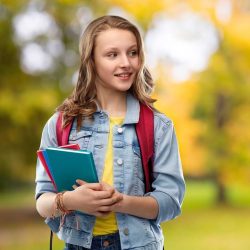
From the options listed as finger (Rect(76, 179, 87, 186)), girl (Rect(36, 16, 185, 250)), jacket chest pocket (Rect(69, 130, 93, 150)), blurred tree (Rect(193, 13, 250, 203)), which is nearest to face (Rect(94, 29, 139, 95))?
girl (Rect(36, 16, 185, 250))

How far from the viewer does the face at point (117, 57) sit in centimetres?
131

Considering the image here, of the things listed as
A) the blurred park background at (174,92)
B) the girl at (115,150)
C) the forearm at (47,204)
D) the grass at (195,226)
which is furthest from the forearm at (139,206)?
the grass at (195,226)

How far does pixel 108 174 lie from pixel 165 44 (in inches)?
250

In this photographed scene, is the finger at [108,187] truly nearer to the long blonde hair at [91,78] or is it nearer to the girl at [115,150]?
the girl at [115,150]

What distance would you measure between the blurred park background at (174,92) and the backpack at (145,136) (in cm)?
428

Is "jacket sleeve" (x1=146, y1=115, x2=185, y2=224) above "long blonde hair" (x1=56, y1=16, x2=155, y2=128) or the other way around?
the other way around

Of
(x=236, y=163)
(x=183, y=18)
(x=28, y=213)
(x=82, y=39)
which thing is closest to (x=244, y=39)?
(x=183, y=18)

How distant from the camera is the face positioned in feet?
4.31

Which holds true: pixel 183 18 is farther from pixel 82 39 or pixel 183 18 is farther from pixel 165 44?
pixel 82 39

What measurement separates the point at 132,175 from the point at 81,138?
14cm

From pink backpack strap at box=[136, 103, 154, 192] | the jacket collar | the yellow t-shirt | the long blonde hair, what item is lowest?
the yellow t-shirt

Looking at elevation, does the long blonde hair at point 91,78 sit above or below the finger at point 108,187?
above

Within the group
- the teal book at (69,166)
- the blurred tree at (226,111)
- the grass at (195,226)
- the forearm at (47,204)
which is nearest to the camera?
the teal book at (69,166)

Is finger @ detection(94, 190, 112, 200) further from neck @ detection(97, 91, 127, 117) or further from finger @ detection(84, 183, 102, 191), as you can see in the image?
neck @ detection(97, 91, 127, 117)
